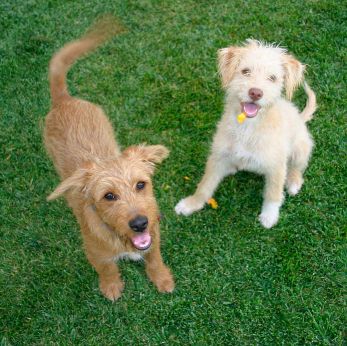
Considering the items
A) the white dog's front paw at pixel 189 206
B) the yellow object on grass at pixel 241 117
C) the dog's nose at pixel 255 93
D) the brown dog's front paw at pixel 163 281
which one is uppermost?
the dog's nose at pixel 255 93

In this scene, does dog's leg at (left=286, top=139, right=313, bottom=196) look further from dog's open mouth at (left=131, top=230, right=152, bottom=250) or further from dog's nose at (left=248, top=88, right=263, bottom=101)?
dog's open mouth at (left=131, top=230, right=152, bottom=250)

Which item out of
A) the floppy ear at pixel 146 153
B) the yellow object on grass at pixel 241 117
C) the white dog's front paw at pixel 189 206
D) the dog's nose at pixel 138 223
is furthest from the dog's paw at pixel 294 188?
the dog's nose at pixel 138 223

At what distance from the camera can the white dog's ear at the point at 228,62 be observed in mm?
3643

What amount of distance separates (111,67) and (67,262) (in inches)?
107

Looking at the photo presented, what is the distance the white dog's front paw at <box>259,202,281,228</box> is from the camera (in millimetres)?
4387

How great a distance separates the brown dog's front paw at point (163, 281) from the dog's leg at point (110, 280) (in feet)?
1.04

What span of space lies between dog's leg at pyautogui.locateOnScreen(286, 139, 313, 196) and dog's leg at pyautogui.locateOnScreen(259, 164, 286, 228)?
0.34 metres

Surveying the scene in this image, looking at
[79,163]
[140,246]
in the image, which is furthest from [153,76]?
[140,246]

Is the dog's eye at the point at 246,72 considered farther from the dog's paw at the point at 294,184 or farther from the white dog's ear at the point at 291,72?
the dog's paw at the point at 294,184

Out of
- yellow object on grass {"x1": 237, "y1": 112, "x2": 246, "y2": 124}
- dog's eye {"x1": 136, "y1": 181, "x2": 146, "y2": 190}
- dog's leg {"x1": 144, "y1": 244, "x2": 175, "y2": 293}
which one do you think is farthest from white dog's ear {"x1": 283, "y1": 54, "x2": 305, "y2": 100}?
dog's leg {"x1": 144, "y1": 244, "x2": 175, "y2": 293}

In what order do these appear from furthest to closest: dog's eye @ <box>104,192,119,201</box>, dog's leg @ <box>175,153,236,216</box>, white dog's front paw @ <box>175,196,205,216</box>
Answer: white dog's front paw @ <box>175,196,205,216</box>, dog's leg @ <box>175,153,236,216</box>, dog's eye @ <box>104,192,119,201</box>

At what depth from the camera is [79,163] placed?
3783mm

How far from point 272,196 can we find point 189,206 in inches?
33.8

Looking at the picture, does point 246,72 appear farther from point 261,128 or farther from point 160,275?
point 160,275
